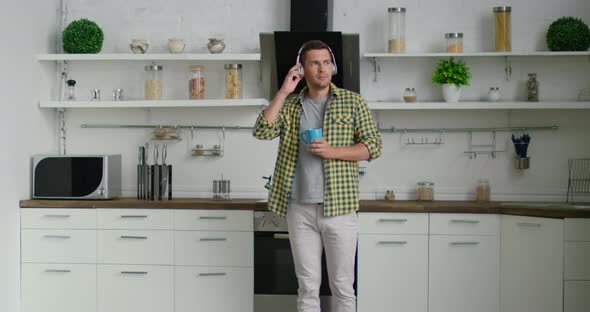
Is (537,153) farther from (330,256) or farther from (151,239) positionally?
(151,239)

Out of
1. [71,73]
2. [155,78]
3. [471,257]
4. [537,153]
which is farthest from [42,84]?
[537,153]

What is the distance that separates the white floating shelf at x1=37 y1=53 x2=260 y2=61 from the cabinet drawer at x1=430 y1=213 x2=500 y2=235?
58.8 inches

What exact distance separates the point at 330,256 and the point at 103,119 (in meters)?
2.23

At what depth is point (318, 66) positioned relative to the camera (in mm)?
3721

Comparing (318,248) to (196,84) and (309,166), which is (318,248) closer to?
(309,166)

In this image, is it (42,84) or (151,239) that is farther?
(42,84)

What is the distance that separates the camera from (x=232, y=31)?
526cm

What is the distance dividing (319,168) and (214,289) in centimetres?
132

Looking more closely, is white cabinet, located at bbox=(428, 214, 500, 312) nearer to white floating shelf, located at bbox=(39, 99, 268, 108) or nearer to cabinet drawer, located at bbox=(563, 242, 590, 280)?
cabinet drawer, located at bbox=(563, 242, 590, 280)

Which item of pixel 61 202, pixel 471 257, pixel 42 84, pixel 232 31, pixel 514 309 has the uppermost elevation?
pixel 232 31

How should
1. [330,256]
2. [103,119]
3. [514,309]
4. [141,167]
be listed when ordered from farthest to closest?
1. [103,119]
2. [141,167]
3. [514,309]
4. [330,256]

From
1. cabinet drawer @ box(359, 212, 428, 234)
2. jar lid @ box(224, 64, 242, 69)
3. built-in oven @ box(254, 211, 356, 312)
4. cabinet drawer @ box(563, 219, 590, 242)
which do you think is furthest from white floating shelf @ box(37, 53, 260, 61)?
cabinet drawer @ box(563, 219, 590, 242)

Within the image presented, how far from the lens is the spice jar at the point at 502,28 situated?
194 inches

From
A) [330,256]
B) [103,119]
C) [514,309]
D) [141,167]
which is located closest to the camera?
[330,256]
